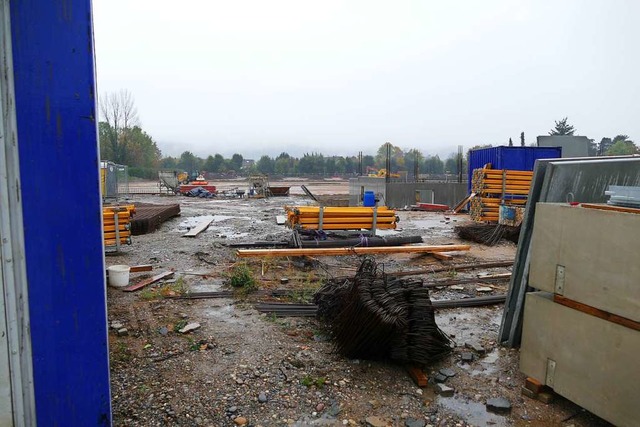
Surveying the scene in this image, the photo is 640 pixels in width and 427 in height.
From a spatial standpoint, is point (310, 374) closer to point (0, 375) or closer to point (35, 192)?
point (0, 375)

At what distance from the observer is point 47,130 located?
205 cm

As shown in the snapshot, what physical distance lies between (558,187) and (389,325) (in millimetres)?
2218

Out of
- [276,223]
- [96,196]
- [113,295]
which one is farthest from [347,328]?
[276,223]

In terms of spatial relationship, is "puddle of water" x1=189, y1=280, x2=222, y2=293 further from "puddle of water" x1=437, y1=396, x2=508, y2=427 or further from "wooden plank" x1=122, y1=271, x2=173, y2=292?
"puddle of water" x1=437, y1=396, x2=508, y2=427

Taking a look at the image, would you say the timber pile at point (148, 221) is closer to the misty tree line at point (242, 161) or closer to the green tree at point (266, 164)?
the misty tree line at point (242, 161)

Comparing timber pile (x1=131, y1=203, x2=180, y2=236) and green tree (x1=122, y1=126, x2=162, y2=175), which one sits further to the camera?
green tree (x1=122, y1=126, x2=162, y2=175)

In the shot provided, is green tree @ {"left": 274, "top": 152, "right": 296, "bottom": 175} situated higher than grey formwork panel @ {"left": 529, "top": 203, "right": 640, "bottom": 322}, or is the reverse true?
green tree @ {"left": 274, "top": 152, "right": 296, "bottom": 175}

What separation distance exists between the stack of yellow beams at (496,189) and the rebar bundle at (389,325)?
10.4m

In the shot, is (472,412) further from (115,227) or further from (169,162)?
(169,162)

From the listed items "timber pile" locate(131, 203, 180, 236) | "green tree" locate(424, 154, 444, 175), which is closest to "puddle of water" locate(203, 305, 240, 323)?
"timber pile" locate(131, 203, 180, 236)

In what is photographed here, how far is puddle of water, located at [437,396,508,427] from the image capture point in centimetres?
305

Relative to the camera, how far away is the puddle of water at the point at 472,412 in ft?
10.0

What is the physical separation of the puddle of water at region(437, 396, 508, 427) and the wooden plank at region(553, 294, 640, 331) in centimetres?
99

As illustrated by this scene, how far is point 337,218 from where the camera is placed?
980cm
